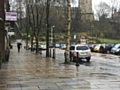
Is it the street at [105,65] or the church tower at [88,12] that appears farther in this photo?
the church tower at [88,12]

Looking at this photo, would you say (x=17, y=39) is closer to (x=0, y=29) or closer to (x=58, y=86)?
(x=0, y=29)

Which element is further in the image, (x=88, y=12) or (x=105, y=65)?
(x=88, y=12)

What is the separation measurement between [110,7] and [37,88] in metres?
98.6

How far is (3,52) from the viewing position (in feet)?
81.5

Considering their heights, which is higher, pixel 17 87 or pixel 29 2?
pixel 29 2

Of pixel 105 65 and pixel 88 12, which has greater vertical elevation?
pixel 88 12

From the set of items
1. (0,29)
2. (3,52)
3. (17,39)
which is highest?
(0,29)

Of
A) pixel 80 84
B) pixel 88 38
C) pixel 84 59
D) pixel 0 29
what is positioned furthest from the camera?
pixel 88 38

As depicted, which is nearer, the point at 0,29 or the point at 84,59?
the point at 0,29

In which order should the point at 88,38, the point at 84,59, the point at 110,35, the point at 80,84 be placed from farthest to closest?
the point at 110,35 < the point at 88,38 < the point at 84,59 < the point at 80,84

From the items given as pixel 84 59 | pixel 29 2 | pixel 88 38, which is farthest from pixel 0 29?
pixel 88 38

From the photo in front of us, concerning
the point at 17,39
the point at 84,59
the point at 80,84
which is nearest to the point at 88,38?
the point at 17,39

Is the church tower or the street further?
the church tower

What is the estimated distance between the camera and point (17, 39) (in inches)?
4205
